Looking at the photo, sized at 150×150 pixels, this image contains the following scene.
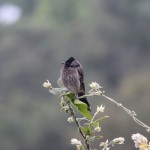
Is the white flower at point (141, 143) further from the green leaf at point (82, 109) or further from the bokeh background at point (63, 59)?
the bokeh background at point (63, 59)

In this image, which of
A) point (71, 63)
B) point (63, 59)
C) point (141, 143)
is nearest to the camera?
point (141, 143)

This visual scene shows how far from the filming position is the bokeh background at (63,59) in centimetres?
2569

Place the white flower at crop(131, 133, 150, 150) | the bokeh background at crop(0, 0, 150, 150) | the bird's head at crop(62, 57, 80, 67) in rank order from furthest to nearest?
the bokeh background at crop(0, 0, 150, 150)
the bird's head at crop(62, 57, 80, 67)
the white flower at crop(131, 133, 150, 150)

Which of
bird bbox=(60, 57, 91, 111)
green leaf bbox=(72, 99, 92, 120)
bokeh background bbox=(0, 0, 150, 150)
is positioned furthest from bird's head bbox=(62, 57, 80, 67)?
bokeh background bbox=(0, 0, 150, 150)

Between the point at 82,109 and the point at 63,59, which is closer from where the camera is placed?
the point at 82,109

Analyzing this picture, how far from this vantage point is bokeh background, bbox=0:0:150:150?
84.3ft

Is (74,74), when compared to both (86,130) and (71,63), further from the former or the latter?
(86,130)

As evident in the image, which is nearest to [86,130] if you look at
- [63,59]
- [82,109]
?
[82,109]

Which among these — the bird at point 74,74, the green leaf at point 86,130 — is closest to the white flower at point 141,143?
the green leaf at point 86,130

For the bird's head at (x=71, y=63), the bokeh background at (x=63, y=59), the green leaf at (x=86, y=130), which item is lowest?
the green leaf at (x=86, y=130)

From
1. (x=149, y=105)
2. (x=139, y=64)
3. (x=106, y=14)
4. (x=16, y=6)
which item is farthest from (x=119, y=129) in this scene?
(x=16, y=6)

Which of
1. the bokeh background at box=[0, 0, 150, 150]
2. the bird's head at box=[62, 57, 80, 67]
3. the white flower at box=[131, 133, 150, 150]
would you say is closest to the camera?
the white flower at box=[131, 133, 150, 150]

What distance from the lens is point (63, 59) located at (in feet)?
101

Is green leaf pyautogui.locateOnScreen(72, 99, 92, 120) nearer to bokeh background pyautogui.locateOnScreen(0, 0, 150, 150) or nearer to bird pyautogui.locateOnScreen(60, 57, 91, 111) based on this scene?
bird pyautogui.locateOnScreen(60, 57, 91, 111)
